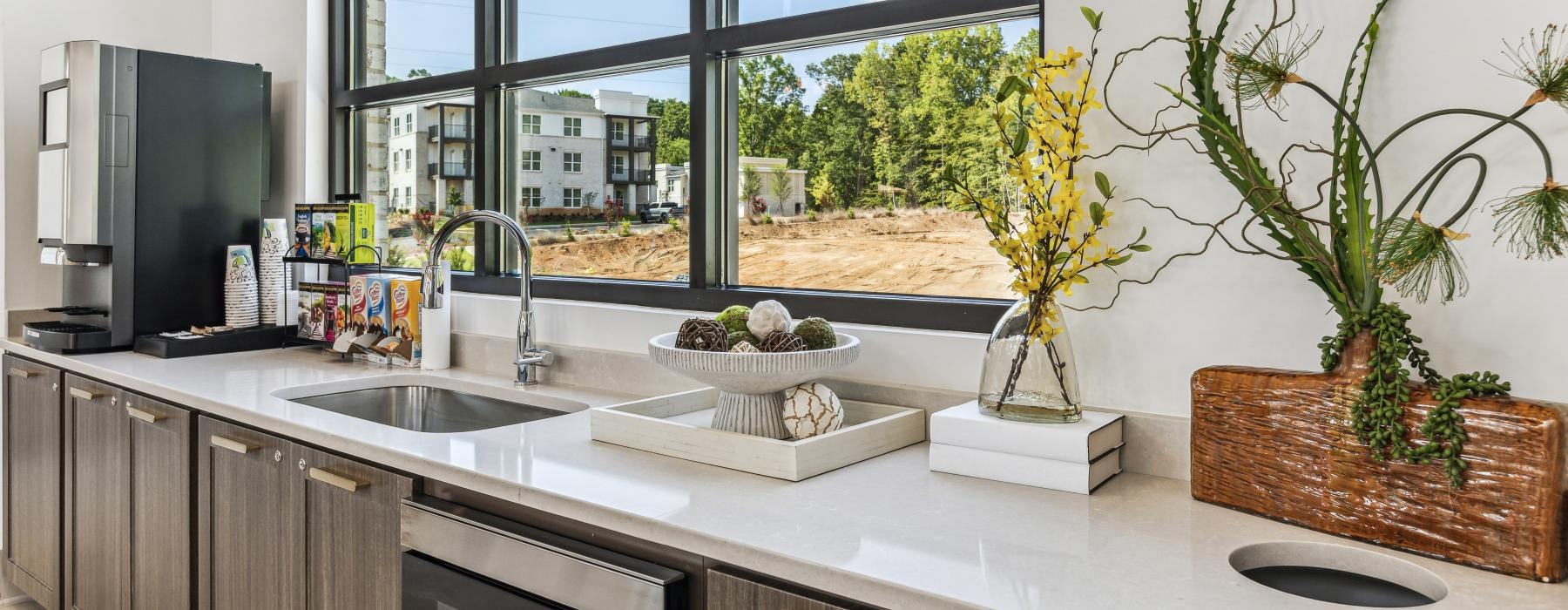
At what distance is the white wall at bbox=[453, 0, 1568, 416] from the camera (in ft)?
3.67

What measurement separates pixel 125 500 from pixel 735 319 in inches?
61.3

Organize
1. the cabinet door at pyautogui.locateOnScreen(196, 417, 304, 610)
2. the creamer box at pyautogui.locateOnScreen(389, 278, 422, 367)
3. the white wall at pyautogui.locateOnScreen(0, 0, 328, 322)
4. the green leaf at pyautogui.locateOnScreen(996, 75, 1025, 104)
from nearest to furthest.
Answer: the green leaf at pyautogui.locateOnScreen(996, 75, 1025, 104), the cabinet door at pyautogui.locateOnScreen(196, 417, 304, 610), the creamer box at pyautogui.locateOnScreen(389, 278, 422, 367), the white wall at pyautogui.locateOnScreen(0, 0, 328, 322)

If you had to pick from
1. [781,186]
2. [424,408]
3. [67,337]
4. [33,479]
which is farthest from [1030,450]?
[33,479]

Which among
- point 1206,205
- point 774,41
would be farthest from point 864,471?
point 774,41

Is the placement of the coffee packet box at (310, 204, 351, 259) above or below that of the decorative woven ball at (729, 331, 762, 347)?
above

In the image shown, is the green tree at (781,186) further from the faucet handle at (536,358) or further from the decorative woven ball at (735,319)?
the faucet handle at (536,358)

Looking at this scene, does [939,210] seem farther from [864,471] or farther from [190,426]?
[190,426]

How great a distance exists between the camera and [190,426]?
1978 mm

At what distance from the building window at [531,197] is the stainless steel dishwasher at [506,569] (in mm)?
1281

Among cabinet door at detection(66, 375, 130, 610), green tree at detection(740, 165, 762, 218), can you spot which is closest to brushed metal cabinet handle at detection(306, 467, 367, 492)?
cabinet door at detection(66, 375, 130, 610)

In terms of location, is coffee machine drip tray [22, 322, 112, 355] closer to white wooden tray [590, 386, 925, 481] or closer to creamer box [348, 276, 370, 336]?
creamer box [348, 276, 370, 336]

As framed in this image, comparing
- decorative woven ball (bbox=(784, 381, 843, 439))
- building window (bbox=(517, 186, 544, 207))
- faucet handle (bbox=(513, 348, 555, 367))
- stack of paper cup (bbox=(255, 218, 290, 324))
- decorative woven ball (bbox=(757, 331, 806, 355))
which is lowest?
decorative woven ball (bbox=(784, 381, 843, 439))

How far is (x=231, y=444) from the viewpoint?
1.85 m

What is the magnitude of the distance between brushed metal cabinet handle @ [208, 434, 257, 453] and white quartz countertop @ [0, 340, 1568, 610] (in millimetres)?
145
